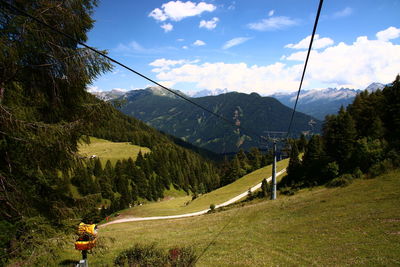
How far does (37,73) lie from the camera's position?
8.29m

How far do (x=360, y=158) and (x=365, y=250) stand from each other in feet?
99.6

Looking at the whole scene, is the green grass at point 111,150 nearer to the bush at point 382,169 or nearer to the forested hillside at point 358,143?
the forested hillside at point 358,143

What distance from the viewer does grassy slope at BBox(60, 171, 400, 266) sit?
1241cm

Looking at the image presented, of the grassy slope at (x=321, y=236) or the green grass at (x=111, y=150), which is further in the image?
the green grass at (x=111, y=150)

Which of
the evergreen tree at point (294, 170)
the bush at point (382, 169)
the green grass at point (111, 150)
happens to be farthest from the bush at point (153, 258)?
the green grass at point (111, 150)

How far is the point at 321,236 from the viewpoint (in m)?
15.8

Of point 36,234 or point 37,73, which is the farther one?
point 37,73

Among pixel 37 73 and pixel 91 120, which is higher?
pixel 37 73

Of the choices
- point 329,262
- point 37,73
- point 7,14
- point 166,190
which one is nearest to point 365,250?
point 329,262

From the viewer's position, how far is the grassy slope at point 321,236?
488 inches

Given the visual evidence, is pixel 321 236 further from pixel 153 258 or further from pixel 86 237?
pixel 86 237

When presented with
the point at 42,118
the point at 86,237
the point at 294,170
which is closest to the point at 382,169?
the point at 294,170

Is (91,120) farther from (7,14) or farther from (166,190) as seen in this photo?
(166,190)

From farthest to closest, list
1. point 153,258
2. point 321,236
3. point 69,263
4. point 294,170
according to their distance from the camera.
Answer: point 294,170 → point 321,236 → point 69,263 → point 153,258
